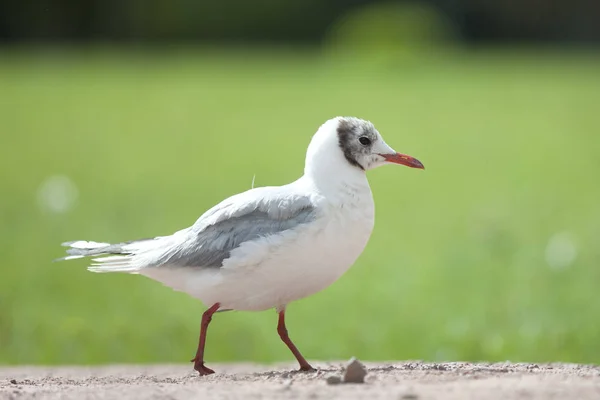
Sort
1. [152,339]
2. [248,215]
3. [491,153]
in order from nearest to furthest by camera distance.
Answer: [248,215] → [152,339] → [491,153]

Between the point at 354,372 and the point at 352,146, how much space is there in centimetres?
147

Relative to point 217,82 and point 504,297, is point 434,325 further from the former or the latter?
point 217,82

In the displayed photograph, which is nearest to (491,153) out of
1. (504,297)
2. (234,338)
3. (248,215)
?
(504,297)

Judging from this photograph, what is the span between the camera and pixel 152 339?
408 inches

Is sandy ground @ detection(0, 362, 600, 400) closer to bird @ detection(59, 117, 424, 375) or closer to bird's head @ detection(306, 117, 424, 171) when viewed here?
bird @ detection(59, 117, 424, 375)

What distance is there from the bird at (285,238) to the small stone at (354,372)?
793 millimetres

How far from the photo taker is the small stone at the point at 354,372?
16.5ft

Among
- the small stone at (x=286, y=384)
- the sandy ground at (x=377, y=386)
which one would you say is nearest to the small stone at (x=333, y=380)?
the sandy ground at (x=377, y=386)

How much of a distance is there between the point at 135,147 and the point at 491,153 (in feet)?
24.7

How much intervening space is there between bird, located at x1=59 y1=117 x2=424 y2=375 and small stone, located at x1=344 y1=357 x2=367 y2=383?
79cm

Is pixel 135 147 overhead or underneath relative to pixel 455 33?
underneath

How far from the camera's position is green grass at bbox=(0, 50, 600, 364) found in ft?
34.3

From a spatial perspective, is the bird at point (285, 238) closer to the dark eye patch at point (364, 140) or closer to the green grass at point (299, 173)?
the dark eye patch at point (364, 140)

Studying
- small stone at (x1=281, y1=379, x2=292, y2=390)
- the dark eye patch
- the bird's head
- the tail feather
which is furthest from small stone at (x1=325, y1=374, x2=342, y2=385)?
the tail feather
